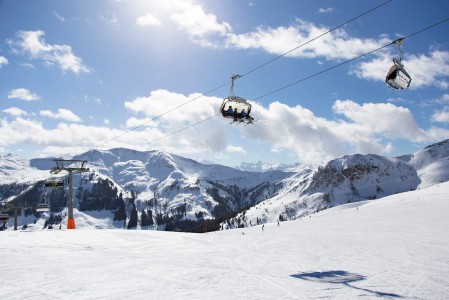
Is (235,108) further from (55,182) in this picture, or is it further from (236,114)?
(55,182)

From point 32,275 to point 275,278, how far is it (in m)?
8.26

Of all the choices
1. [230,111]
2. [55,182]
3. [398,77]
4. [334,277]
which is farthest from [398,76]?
[55,182]

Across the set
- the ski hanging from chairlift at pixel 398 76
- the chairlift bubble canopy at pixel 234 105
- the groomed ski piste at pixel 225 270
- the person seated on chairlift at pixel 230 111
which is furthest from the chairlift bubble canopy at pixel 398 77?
the person seated on chairlift at pixel 230 111

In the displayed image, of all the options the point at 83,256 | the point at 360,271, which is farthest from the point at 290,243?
the point at 83,256

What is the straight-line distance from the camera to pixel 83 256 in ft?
55.7

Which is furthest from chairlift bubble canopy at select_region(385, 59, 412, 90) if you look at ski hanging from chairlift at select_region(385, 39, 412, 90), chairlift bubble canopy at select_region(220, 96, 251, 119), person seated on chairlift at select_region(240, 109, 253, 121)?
person seated on chairlift at select_region(240, 109, 253, 121)

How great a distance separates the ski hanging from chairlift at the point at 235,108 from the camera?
76.2ft

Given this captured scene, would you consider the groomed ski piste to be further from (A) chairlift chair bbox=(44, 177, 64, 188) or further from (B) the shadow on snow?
(A) chairlift chair bbox=(44, 177, 64, 188)

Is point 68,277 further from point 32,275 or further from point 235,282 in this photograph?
point 235,282

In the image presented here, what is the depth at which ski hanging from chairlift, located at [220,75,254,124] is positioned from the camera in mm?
23219

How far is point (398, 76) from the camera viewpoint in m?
16.0

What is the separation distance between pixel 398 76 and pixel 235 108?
33.9 ft

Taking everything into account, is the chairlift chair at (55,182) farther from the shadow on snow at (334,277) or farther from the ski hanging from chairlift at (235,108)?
the shadow on snow at (334,277)

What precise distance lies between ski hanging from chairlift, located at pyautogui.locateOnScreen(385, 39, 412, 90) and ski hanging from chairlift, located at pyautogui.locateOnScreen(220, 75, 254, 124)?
955cm
